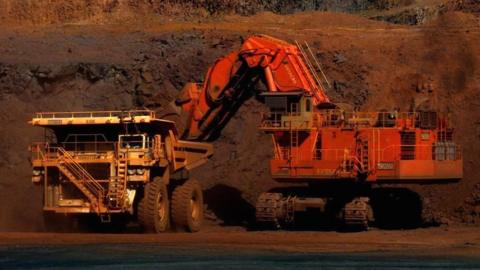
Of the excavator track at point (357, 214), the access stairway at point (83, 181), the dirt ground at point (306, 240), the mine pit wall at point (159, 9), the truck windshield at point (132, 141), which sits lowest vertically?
the dirt ground at point (306, 240)

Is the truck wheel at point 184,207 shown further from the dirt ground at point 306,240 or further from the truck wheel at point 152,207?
the truck wheel at point 152,207

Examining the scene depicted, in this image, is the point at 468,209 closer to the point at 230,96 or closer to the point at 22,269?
the point at 230,96

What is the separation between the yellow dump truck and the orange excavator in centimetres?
349

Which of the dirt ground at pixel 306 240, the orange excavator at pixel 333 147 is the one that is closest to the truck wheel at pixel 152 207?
the dirt ground at pixel 306 240

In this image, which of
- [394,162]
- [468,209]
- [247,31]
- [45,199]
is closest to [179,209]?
[45,199]

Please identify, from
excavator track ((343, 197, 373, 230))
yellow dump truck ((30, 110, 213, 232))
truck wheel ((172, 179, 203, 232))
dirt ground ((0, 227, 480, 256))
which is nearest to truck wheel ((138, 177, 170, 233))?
yellow dump truck ((30, 110, 213, 232))

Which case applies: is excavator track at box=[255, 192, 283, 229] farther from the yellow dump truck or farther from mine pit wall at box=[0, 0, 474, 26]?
mine pit wall at box=[0, 0, 474, 26]

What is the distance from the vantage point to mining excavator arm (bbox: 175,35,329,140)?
42.7 metres

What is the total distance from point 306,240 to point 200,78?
21597 mm

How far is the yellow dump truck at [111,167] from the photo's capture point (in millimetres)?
38812

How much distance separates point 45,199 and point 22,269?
10.7 m

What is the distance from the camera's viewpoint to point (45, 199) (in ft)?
129

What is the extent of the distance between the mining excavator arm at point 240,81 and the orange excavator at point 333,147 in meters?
0.05

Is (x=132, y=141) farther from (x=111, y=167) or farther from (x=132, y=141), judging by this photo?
(x=111, y=167)
